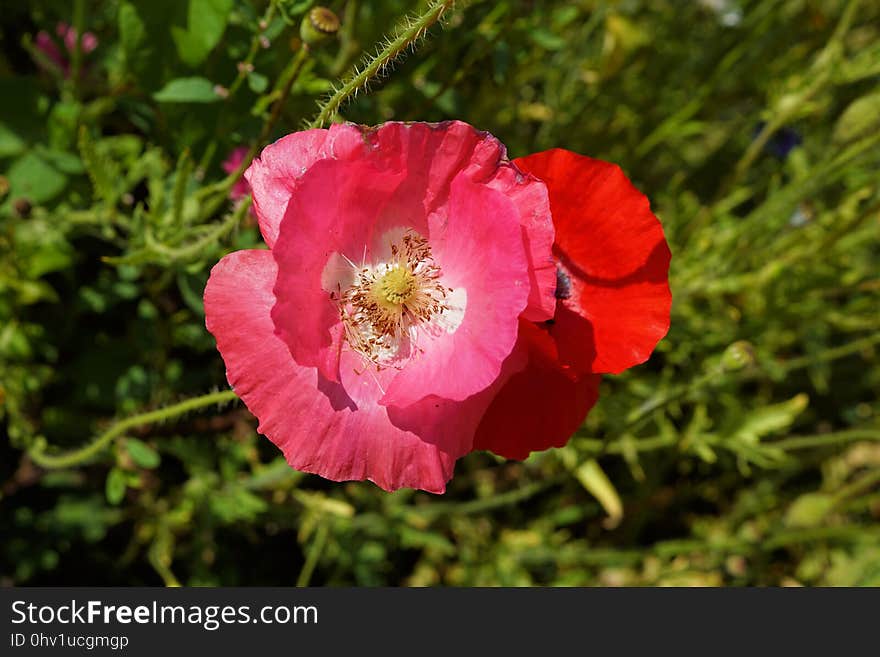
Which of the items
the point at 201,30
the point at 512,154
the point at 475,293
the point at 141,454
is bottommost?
the point at 475,293

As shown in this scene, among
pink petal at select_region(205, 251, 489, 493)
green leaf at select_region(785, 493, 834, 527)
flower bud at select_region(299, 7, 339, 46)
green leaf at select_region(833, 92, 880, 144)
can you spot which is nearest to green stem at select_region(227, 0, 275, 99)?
flower bud at select_region(299, 7, 339, 46)

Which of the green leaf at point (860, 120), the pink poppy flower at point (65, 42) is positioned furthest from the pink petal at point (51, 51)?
the green leaf at point (860, 120)

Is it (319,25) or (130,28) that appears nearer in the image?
(319,25)

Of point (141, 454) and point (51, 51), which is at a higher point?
point (51, 51)

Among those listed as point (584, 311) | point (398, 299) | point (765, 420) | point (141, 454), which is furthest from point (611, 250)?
point (141, 454)

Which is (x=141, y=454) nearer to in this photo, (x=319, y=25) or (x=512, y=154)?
(x=319, y=25)

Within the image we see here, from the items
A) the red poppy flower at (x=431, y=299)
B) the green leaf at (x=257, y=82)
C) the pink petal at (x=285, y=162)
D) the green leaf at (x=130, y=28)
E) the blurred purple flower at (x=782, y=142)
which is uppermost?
the blurred purple flower at (x=782, y=142)

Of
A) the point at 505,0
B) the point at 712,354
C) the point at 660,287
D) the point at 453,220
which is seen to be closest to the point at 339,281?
the point at 453,220

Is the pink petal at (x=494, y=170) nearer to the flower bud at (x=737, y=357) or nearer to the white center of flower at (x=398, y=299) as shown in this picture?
the white center of flower at (x=398, y=299)
